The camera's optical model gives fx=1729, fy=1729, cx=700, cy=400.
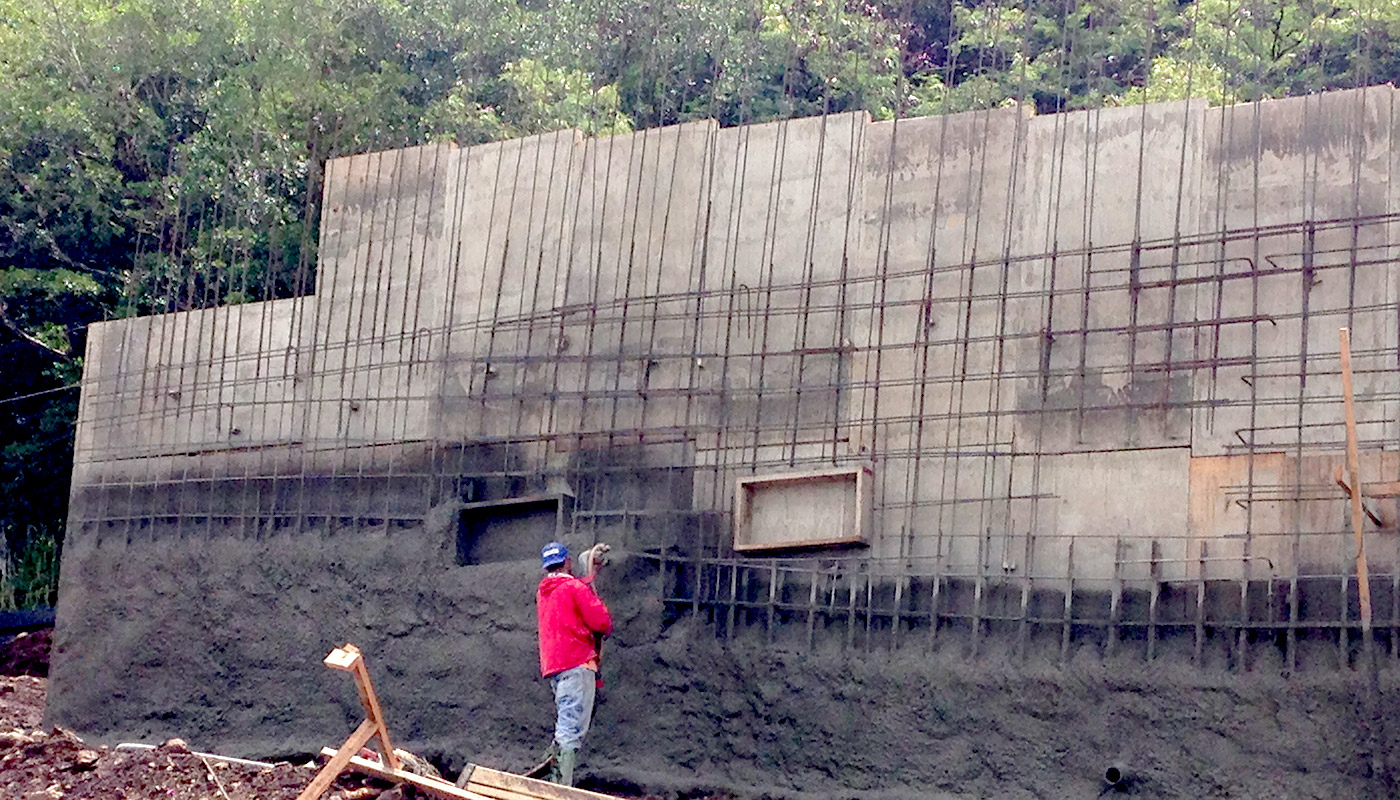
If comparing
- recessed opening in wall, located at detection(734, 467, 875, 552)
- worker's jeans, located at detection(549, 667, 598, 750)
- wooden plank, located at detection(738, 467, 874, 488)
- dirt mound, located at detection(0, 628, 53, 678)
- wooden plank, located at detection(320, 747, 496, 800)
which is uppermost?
wooden plank, located at detection(738, 467, 874, 488)

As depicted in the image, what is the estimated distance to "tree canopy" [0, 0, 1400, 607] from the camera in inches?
576

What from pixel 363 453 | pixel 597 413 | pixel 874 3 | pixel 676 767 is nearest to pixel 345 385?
pixel 363 453

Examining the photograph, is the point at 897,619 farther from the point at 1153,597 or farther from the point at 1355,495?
the point at 1355,495

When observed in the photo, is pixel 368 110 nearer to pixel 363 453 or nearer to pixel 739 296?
pixel 363 453

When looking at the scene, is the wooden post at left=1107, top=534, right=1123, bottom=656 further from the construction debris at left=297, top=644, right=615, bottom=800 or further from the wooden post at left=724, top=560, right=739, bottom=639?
the construction debris at left=297, top=644, right=615, bottom=800

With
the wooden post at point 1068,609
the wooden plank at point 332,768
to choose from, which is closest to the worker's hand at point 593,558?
the wooden plank at point 332,768

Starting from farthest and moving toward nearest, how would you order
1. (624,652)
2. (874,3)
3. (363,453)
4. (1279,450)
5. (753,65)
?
(874,3), (753,65), (363,453), (624,652), (1279,450)

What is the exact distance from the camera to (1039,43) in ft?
66.9

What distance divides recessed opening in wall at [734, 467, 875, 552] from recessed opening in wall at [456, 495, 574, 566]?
1.07 meters

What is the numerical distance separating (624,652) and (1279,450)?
11.2 ft

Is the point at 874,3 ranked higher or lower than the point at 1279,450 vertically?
higher

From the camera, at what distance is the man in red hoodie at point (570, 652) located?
27.2 feet

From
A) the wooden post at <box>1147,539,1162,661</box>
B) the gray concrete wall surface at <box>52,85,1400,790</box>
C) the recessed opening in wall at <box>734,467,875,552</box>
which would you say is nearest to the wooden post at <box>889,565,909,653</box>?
the gray concrete wall surface at <box>52,85,1400,790</box>

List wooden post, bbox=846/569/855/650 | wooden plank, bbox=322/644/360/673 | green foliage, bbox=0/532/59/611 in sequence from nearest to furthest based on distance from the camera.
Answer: wooden plank, bbox=322/644/360/673 → wooden post, bbox=846/569/855/650 → green foliage, bbox=0/532/59/611
